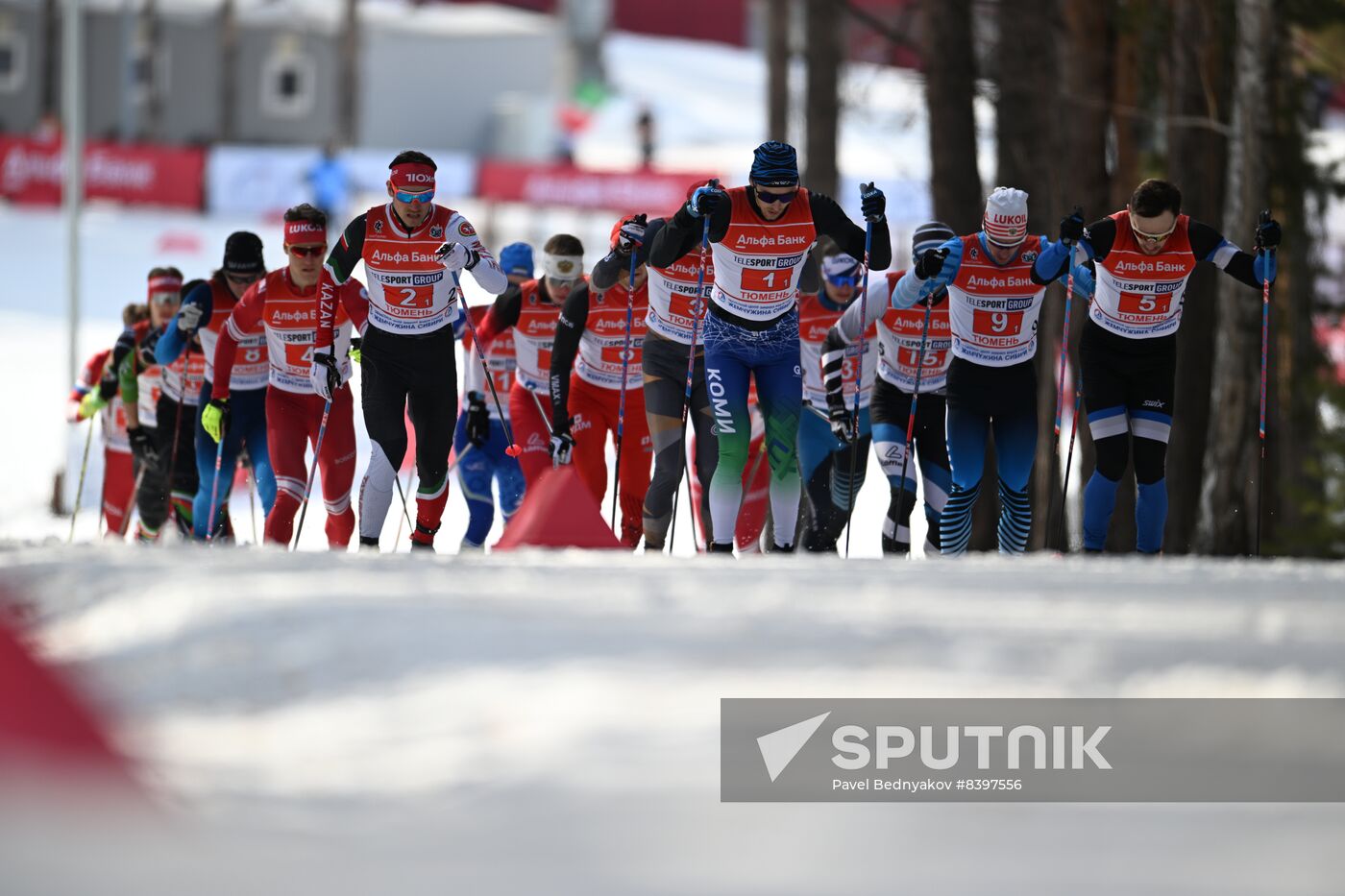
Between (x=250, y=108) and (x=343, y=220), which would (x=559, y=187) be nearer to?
(x=343, y=220)

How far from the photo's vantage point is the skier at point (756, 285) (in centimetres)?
855

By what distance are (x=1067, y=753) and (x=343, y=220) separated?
2828cm

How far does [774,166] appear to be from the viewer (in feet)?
27.5

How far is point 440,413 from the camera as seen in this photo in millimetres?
8867

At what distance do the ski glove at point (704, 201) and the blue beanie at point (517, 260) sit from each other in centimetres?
287

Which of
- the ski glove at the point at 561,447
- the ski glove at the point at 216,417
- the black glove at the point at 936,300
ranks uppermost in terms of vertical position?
the black glove at the point at 936,300

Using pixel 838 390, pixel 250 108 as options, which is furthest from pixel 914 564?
pixel 250 108

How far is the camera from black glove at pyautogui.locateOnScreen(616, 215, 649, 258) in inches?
349

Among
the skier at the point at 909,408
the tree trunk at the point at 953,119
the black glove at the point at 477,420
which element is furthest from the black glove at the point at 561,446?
the tree trunk at the point at 953,119

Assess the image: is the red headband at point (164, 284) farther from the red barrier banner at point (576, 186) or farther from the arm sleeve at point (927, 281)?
the red barrier banner at point (576, 186)

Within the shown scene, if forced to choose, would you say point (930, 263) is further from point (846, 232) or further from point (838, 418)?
point (838, 418)

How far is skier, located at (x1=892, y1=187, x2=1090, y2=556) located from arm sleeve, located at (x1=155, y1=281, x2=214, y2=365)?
12.1ft

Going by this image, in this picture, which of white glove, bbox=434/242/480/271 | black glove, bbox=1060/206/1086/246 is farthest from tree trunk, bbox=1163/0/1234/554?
white glove, bbox=434/242/480/271

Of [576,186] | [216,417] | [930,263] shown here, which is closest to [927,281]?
[930,263]
